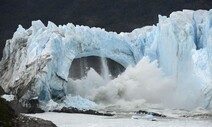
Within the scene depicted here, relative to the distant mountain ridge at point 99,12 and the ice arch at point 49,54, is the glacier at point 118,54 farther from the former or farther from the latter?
the distant mountain ridge at point 99,12

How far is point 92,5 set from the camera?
6981 centimetres

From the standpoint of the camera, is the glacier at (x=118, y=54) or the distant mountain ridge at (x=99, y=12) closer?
the glacier at (x=118, y=54)

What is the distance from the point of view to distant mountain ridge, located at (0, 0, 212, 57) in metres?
66.1

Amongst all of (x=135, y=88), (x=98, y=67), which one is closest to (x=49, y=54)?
Answer: (x=135, y=88)

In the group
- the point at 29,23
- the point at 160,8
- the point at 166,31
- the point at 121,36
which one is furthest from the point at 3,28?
the point at 166,31

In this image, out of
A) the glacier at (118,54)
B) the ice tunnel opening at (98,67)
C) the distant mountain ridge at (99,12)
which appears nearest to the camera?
the glacier at (118,54)

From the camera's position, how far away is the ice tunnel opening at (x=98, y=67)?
1736 inches

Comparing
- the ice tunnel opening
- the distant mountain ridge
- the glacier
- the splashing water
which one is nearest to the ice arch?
the glacier

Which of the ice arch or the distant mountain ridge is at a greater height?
the distant mountain ridge

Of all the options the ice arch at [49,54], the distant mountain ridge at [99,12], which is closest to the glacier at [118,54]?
the ice arch at [49,54]

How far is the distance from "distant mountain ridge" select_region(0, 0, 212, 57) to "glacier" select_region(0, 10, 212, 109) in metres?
22.7

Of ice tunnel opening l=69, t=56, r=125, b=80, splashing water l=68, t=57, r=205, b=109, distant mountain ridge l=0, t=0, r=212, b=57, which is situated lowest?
splashing water l=68, t=57, r=205, b=109

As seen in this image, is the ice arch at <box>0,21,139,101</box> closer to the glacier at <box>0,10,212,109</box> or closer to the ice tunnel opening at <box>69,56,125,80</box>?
the glacier at <box>0,10,212,109</box>

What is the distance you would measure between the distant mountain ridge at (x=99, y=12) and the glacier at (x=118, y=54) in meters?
22.7
